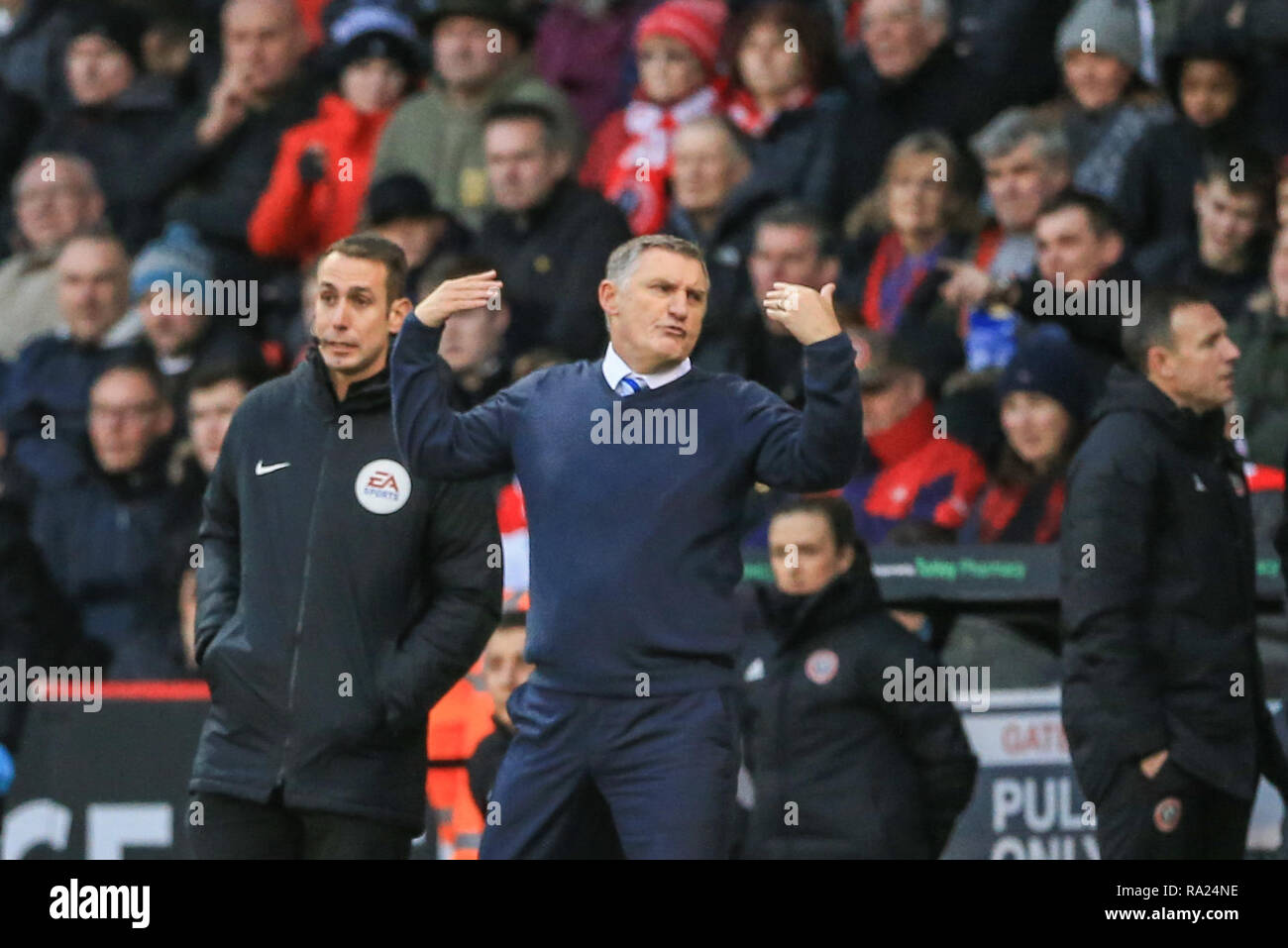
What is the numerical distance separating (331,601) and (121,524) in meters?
4.59

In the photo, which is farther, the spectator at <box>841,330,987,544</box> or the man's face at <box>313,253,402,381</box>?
the spectator at <box>841,330,987,544</box>

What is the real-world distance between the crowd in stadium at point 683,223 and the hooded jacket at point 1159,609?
5.53ft

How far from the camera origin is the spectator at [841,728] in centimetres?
895

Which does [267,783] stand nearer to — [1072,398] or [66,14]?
[1072,398]

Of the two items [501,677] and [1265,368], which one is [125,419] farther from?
[1265,368]

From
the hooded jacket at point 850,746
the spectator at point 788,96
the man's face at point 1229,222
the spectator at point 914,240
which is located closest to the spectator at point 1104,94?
the spectator at point 914,240

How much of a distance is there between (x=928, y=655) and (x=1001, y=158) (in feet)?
9.68

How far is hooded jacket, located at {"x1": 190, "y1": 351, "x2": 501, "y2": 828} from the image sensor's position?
7.04 metres

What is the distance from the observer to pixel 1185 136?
11.2 meters

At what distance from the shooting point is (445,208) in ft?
41.5

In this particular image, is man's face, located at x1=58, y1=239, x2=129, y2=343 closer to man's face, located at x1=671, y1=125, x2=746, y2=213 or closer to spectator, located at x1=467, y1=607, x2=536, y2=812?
man's face, located at x1=671, y1=125, x2=746, y2=213

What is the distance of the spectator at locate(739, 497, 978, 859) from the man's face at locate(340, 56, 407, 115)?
15.8 ft

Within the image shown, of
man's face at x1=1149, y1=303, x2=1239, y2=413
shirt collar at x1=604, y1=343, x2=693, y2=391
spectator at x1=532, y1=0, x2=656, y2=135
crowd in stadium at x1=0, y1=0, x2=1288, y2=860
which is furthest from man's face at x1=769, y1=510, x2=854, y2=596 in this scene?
spectator at x1=532, y1=0, x2=656, y2=135

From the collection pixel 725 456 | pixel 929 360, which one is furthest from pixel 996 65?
pixel 725 456
